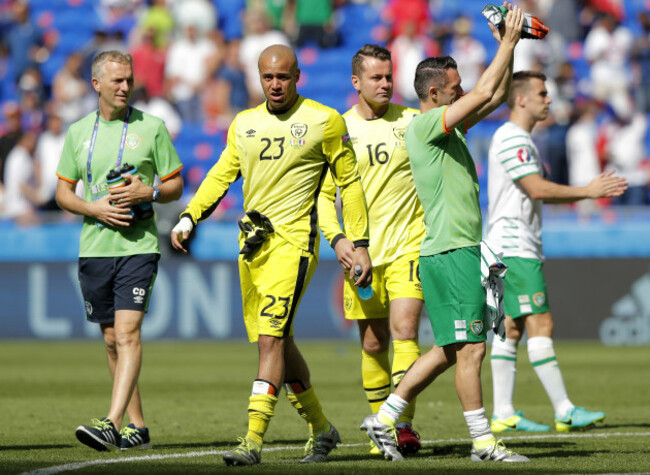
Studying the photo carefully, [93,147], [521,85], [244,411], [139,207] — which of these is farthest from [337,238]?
[244,411]

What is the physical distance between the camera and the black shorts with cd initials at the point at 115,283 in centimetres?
792

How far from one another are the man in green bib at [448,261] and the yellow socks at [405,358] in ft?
1.77

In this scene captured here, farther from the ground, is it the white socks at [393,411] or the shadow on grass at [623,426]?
the white socks at [393,411]

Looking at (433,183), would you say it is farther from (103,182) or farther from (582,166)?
(582,166)

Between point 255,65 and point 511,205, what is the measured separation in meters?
13.1

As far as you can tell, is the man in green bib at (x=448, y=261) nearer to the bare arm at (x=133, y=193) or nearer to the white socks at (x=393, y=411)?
the white socks at (x=393, y=411)

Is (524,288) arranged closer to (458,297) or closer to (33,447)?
(458,297)

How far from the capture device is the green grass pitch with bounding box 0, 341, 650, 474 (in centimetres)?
677

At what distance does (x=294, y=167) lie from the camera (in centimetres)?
690

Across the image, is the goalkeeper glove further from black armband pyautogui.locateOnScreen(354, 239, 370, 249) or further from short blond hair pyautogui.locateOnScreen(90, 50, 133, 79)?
short blond hair pyautogui.locateOnScreen(90, 50, 133, 79)

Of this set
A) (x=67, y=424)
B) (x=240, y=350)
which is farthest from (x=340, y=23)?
(x=67, y=424)

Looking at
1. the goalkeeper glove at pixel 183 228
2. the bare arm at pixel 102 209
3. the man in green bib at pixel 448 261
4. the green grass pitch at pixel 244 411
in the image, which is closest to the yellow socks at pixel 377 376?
the green grass pitch at pixel 244 411

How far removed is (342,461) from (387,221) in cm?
168

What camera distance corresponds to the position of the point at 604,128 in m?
19.5
